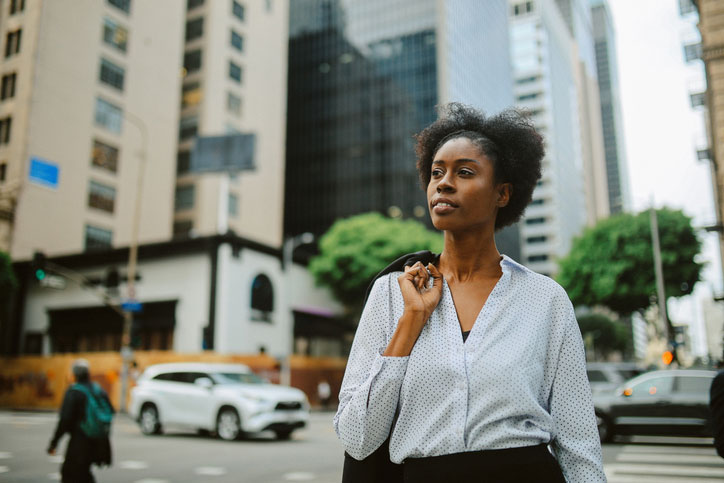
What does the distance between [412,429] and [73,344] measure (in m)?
32.5

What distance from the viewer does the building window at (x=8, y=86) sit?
3062 cm

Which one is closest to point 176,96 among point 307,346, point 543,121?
point 307,346

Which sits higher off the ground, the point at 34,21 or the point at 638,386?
the point at 34,21

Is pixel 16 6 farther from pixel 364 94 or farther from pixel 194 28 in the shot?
pixel 364 94

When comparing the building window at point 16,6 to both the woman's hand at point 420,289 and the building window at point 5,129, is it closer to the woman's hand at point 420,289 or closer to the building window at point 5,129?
the building window at point 5,129

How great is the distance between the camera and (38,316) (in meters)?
31.3

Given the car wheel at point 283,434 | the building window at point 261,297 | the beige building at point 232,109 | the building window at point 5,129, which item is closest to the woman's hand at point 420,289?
the car wheel at point 283,434

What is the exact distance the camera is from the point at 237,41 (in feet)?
154

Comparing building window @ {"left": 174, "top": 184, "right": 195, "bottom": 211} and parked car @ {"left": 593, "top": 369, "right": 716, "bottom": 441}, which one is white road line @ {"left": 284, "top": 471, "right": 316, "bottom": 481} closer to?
parked car @ {"left": 593, "top": 369, "right": 716, "bottom": 441}

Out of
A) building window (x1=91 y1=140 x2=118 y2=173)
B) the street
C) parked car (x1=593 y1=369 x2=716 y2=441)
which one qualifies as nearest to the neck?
the street

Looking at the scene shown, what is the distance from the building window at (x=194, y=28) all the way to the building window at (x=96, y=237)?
59.4 feet

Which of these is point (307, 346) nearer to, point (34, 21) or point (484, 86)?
point (34, 21)

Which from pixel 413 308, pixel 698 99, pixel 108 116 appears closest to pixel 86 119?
pixel 108 116

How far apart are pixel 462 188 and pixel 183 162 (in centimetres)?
4550
